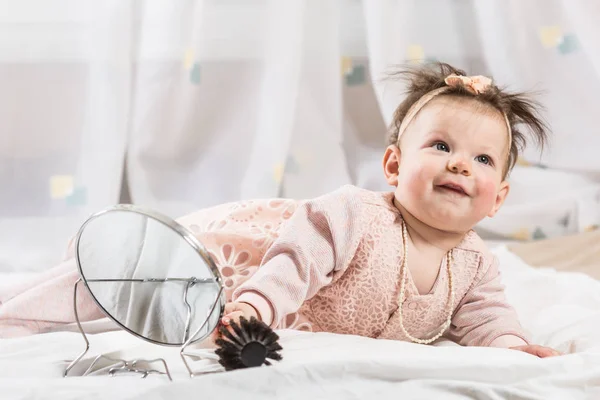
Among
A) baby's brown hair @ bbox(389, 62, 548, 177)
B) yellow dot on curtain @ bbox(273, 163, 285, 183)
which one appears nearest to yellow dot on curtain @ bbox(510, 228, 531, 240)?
yellow dot on curtain @ bbox(273, 163, 285, 183)

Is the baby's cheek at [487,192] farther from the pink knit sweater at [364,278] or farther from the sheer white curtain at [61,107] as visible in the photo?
the sheer white curtain at [61,107]

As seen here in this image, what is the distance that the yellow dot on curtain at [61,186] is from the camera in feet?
6.10

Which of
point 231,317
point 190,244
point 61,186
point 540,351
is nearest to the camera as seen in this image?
point 190,244

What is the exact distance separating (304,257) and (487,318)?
292mm

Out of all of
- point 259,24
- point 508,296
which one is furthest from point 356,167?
point 508,296

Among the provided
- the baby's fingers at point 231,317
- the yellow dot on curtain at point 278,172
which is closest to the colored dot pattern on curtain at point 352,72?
the yellow dot on curtain at point 278,172

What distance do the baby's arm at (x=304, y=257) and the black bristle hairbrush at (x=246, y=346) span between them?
5.4 inches

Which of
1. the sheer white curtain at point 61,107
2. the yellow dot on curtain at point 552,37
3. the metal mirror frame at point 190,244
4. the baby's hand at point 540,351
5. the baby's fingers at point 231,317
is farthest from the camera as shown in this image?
the yellow dot on curtain at point 552,37

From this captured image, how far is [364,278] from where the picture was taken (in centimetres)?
105

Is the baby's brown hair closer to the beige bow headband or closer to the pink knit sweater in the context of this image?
the beige bow headband

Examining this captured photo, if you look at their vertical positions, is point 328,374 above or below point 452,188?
below

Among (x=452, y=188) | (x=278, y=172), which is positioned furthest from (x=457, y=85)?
(x=278, y=172)

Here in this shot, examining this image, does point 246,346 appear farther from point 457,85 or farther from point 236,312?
point 457,85

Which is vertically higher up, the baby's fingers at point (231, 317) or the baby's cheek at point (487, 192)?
the baby's cheek at point (487, 192)
